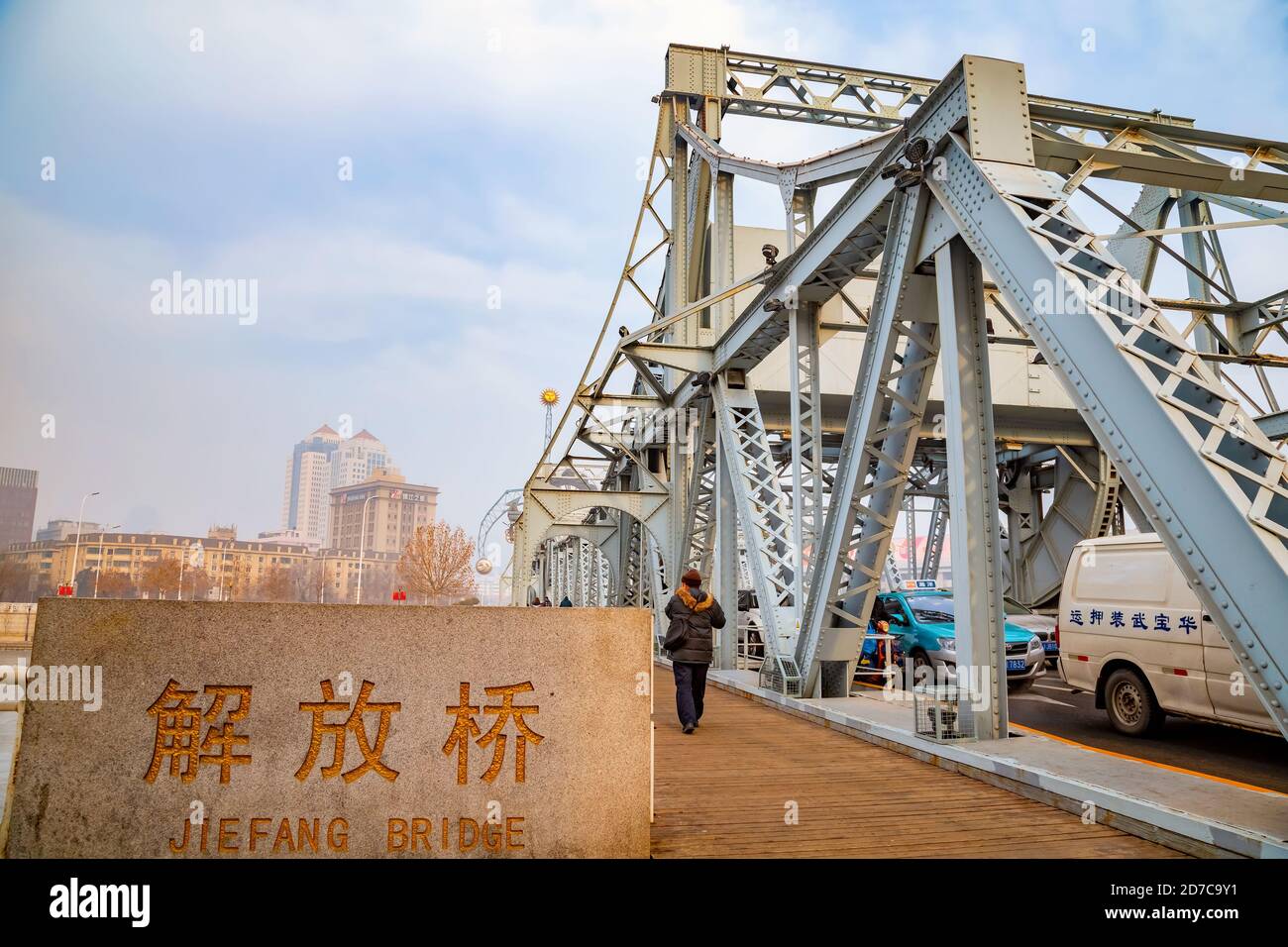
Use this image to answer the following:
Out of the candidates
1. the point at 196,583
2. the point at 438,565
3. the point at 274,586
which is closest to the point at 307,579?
the point at 274,586

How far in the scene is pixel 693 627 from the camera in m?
8.52

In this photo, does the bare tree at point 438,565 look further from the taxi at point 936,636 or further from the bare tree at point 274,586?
the taxi at point 936,636

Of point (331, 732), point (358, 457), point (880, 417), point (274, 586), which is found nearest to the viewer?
point (331, 732)

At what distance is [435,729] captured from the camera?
382 cm

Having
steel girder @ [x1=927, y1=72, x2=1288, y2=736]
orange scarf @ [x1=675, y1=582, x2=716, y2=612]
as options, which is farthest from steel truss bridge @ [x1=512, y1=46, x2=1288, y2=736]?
orange scarf @ [x1=675, y1=582, x2=716, y2=612]

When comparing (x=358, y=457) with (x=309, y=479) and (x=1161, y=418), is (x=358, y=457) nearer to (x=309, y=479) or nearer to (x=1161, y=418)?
(x=309, y=479)

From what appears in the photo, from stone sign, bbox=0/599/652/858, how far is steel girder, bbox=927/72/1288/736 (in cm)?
288

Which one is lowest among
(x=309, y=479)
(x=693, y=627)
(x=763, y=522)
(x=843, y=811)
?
(x=843, y=811)

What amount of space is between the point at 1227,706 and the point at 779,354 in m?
15.3

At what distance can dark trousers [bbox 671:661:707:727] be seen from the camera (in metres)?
8.52

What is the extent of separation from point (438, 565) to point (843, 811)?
2235 inches

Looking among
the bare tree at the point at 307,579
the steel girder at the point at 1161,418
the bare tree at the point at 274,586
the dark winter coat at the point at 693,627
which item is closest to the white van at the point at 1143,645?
the steel girder at the point at 1161,418

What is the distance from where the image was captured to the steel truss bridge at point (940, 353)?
430 cm

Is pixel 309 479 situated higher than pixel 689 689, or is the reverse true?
pixel 309 479
